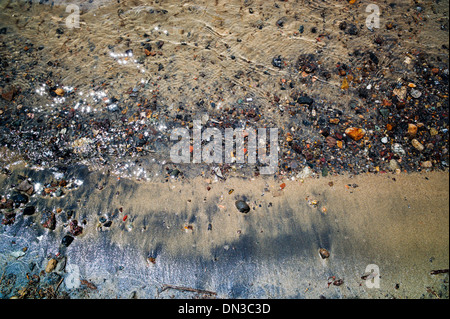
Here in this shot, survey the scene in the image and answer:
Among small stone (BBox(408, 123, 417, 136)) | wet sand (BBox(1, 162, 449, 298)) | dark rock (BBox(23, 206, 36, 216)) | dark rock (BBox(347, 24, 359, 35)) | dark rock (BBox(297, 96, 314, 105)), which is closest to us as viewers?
wet sand (BBox(1, 162, 449, 298))

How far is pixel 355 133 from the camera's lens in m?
3.33

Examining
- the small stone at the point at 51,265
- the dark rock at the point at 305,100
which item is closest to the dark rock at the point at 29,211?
the small stone at the point at 51,265

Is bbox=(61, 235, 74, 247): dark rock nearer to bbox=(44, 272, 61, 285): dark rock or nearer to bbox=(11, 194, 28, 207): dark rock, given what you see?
bbox=(44, 272, 61, 285): dark rock

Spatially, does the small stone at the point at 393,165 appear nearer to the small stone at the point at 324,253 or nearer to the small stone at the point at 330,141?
the small stone at the point at 330,141

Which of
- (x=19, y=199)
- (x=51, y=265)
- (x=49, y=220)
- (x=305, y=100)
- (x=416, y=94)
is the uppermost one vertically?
(x=416, y=94)

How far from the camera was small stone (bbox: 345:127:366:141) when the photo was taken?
3334 millimetres

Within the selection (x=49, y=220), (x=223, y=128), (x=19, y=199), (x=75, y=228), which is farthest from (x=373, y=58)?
(x=19, y=199)

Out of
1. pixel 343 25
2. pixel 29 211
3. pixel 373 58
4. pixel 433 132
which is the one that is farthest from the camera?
pixel 343 25

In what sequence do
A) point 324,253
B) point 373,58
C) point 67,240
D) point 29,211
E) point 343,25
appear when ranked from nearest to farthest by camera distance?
point 324,253 → point 67,240 → point 29,211 → point 373,58 → point 343,25

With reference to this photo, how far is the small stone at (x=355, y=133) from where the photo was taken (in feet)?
10.9

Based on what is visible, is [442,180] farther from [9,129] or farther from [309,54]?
[9,129]

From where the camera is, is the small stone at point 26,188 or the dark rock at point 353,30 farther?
the dark rock at point 353,30

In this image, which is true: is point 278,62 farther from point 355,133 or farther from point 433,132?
point 433,132

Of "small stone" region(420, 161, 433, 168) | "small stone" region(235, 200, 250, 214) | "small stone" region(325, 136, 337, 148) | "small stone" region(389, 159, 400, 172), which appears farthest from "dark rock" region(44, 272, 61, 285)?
"small stone" region(420, 161, 433, 168)
